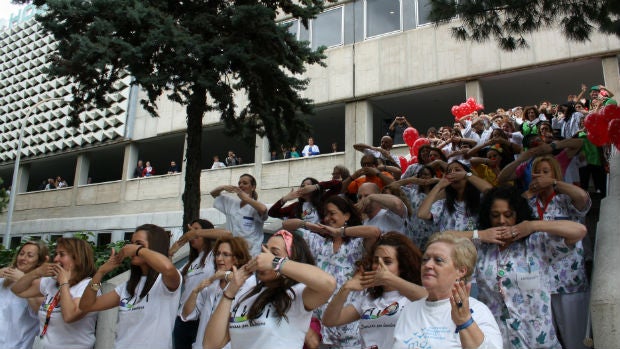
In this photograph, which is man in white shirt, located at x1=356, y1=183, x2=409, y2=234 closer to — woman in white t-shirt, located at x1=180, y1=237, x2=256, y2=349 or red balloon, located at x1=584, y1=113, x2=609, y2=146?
woman in white t-shirt, located at x1=180, y1=237, x2=256, y2=349

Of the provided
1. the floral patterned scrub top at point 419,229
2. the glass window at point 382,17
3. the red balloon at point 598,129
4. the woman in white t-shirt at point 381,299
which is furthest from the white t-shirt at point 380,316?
the glass window at point 382,17

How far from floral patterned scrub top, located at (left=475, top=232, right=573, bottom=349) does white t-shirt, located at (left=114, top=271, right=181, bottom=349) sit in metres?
2.43

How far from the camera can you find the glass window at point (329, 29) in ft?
62.7

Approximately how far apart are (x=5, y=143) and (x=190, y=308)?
25.2 metres

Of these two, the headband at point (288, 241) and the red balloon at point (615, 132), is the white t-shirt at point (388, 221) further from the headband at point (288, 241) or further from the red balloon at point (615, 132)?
the red balloon at point (615, 132)

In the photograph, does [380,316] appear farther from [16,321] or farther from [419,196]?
[16,321]

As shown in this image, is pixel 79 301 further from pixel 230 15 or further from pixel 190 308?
pixel 230 15

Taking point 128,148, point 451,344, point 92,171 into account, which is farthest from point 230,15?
point 92,171

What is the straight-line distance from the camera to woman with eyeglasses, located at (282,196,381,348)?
15.5 ft

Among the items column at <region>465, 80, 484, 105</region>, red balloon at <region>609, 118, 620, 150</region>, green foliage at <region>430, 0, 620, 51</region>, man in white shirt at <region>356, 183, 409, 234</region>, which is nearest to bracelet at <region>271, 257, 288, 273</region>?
man in white shirt at <region>356, 183, 409, 234</region>

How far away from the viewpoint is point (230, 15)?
30.7ft

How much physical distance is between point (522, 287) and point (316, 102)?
15359 millimetres

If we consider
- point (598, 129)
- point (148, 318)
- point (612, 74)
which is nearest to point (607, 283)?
point (598, 129)

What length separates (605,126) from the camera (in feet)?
19.7
